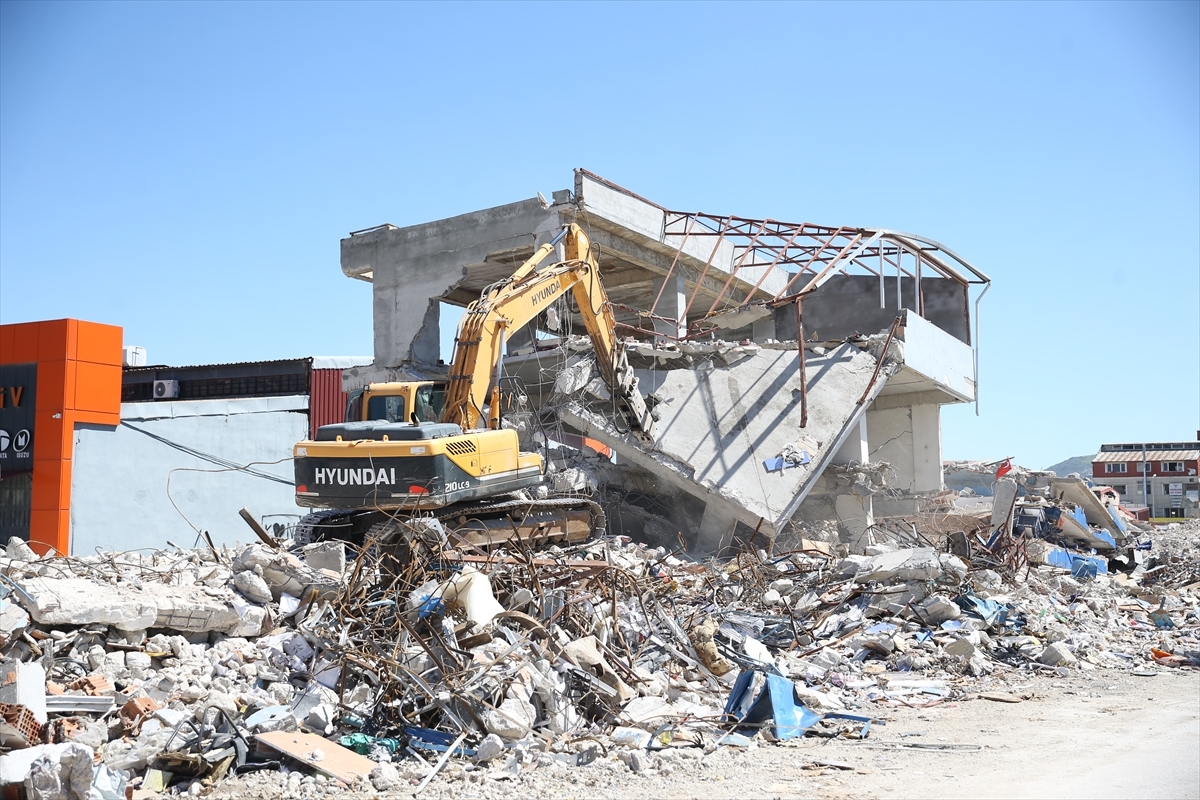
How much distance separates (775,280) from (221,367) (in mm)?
19019

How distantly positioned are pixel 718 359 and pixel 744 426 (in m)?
1.64

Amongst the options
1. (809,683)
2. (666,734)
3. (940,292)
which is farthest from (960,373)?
(666,734)

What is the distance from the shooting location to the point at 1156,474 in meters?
54.1

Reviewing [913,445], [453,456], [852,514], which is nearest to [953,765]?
[453,456]

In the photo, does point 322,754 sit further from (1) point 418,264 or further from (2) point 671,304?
(2) point 671,304

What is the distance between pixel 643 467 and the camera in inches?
656

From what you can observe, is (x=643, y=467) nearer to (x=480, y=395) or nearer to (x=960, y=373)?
(x=480, y=395)

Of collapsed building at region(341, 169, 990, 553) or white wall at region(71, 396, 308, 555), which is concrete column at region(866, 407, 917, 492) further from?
white wall at region(71, 396, 308, 555)

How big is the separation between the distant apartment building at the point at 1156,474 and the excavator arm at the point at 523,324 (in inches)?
1568

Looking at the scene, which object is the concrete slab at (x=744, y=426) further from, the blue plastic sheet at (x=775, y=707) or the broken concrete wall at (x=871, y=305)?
the blue plastic sheet at (x=775, y=707)

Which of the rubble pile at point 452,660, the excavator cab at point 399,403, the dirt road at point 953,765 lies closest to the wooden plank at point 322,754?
the rubble pile at point 452,660

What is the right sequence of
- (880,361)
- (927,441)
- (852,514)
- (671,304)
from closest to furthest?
(880,361)
(852,514)
(671,304)
(927,441)

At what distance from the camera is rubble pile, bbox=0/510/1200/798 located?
5758 mm

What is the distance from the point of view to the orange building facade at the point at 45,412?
17.0 m
